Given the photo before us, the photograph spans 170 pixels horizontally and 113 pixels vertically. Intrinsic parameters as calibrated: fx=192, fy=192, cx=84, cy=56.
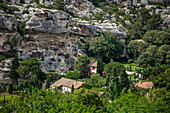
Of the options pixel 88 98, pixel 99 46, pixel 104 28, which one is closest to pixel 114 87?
pixel 88 98

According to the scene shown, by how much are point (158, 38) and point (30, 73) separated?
5540cm

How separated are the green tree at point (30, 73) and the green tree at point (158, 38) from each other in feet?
172

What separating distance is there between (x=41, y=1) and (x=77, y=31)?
61.8ft

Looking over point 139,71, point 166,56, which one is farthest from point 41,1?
point 166,56

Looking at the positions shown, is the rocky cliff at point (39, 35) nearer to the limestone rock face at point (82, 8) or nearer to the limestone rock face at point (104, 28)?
the limestone rock face at point (104, 28)

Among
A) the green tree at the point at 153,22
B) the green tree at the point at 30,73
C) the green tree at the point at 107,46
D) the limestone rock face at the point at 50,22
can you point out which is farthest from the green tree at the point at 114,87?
the green tree at the point at 153,22

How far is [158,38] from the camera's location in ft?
262

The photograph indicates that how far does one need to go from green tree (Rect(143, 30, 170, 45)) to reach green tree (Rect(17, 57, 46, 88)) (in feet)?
172

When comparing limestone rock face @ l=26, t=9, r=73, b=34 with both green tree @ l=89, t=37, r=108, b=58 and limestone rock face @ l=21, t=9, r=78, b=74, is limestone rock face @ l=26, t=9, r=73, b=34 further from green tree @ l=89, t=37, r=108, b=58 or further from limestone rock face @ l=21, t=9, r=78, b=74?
green tree @ l=89, t=37, r=108, b=58

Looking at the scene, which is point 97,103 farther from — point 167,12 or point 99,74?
point 167,12

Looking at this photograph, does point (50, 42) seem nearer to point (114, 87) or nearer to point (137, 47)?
point (114, 87)

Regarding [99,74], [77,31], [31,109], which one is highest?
[77,31]

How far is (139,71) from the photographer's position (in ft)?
210

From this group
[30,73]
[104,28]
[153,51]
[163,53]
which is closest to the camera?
[30,73]
